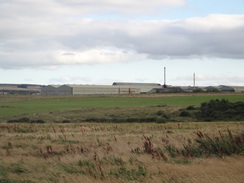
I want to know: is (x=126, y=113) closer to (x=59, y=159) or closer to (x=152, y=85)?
(x=59, y=159)

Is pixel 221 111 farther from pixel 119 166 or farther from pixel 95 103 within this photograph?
pixel 119 166

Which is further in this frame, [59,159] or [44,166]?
[59,159]

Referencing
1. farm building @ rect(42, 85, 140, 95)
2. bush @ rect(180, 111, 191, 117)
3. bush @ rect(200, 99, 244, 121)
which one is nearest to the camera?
bush @ rect(200, 99, 244, 121)

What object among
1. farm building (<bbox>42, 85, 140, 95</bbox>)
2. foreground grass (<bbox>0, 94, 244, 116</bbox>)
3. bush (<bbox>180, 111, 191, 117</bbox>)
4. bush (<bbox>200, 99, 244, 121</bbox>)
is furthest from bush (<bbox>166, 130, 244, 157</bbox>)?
farm building (<bbox>42, 85, 140, 95</bbox>)

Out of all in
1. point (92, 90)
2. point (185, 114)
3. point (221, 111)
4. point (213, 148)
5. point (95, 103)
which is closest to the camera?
point (213, 148)

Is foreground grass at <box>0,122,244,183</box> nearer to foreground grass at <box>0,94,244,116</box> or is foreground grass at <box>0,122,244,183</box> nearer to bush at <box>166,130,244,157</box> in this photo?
bush at <box>166,130,244,157</box>

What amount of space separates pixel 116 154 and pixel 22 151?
498cm

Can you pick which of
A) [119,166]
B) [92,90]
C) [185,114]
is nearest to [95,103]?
[185,114]

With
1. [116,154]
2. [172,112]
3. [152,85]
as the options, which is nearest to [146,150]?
[116,154]

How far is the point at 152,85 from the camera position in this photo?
15312 centimetres

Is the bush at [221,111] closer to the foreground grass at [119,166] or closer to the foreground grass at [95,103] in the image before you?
the foreground grass at [95,103]

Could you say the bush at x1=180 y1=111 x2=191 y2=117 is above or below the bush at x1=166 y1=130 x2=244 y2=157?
below

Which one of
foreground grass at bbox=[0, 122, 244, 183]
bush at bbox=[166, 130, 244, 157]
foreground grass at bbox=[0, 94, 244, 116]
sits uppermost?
bush at bbox=[166, 130, 244, 157]

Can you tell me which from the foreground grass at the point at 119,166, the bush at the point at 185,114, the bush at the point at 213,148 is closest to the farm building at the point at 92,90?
the bush at the point at 185,114
